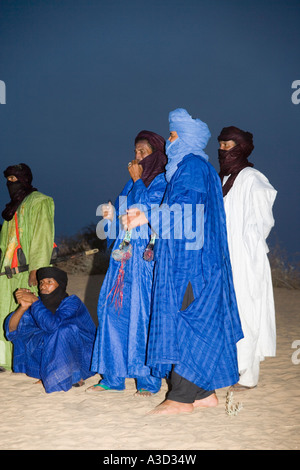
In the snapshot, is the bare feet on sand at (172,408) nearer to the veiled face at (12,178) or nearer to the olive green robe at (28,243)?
the olive green robe at (28,243)

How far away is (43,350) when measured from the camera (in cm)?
547

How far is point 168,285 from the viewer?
4488 millimetres

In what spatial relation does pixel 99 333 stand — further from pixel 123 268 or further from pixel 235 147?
pixel 235 147

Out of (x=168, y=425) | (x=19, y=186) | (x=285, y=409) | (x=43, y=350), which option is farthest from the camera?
(x=19, y=186)

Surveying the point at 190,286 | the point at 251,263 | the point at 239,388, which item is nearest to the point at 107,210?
the point at 190,286

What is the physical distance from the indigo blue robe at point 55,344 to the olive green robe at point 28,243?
1.06 ft

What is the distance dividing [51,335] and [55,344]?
0.09 meters

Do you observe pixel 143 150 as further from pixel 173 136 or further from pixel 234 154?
pixel 234 154

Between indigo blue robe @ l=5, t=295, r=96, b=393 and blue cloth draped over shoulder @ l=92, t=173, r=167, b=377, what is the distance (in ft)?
1.34

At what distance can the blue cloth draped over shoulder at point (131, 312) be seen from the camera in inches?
196

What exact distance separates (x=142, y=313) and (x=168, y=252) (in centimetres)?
71

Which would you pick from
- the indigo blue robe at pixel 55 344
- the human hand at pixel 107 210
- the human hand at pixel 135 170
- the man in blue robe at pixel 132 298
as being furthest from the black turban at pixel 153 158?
the indigo blue robe at pixel 55 344

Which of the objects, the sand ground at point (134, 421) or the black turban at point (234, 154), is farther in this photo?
the black turban at point (234, 154)

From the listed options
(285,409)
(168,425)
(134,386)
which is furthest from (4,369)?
(285,409)
